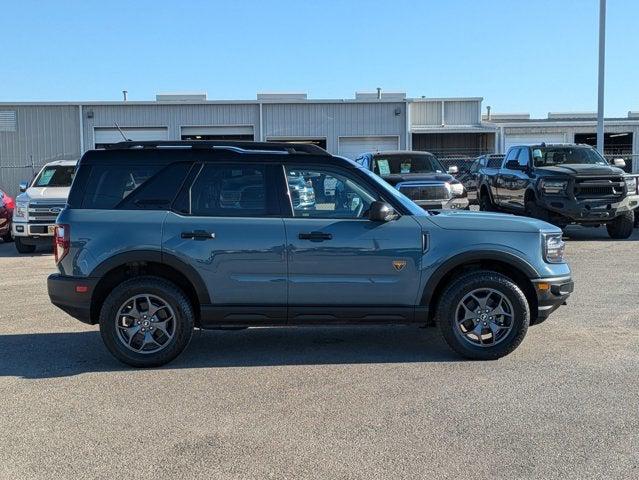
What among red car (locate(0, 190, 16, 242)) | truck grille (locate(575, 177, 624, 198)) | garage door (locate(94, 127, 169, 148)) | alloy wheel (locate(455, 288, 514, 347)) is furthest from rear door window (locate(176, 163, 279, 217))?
garage door (locate(94, 127, 169, 148))

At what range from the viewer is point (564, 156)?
48.2ft

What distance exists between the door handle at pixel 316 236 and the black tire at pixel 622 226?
10.8 m

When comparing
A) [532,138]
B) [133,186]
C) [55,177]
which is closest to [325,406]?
[133,186]

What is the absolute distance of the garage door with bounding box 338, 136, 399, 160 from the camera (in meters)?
32.1

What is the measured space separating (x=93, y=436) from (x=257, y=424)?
107cm

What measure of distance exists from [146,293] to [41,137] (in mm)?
27988

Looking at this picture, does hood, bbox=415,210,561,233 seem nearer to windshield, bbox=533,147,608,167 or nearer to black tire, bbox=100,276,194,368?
black tire, bbox=100,276,194,368

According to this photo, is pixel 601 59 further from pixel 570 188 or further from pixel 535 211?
pixel 570 188

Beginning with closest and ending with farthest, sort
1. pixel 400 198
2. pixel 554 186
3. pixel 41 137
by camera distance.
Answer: pixel 400 198
pixel 554 186
pixel 41 137

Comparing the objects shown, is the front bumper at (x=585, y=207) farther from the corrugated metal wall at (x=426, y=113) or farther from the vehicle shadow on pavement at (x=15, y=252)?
the corrugated metal wall at (x=426, y=113)

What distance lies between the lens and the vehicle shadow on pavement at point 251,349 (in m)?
5.96

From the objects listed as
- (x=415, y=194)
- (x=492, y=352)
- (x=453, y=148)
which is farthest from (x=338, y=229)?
(x=453, y=148)

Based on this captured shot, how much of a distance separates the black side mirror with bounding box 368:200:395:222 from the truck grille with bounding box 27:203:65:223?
10041mm

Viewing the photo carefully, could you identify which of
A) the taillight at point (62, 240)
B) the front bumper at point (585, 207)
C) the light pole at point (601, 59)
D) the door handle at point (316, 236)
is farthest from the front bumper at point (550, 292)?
the light pole at point (601, 59)
